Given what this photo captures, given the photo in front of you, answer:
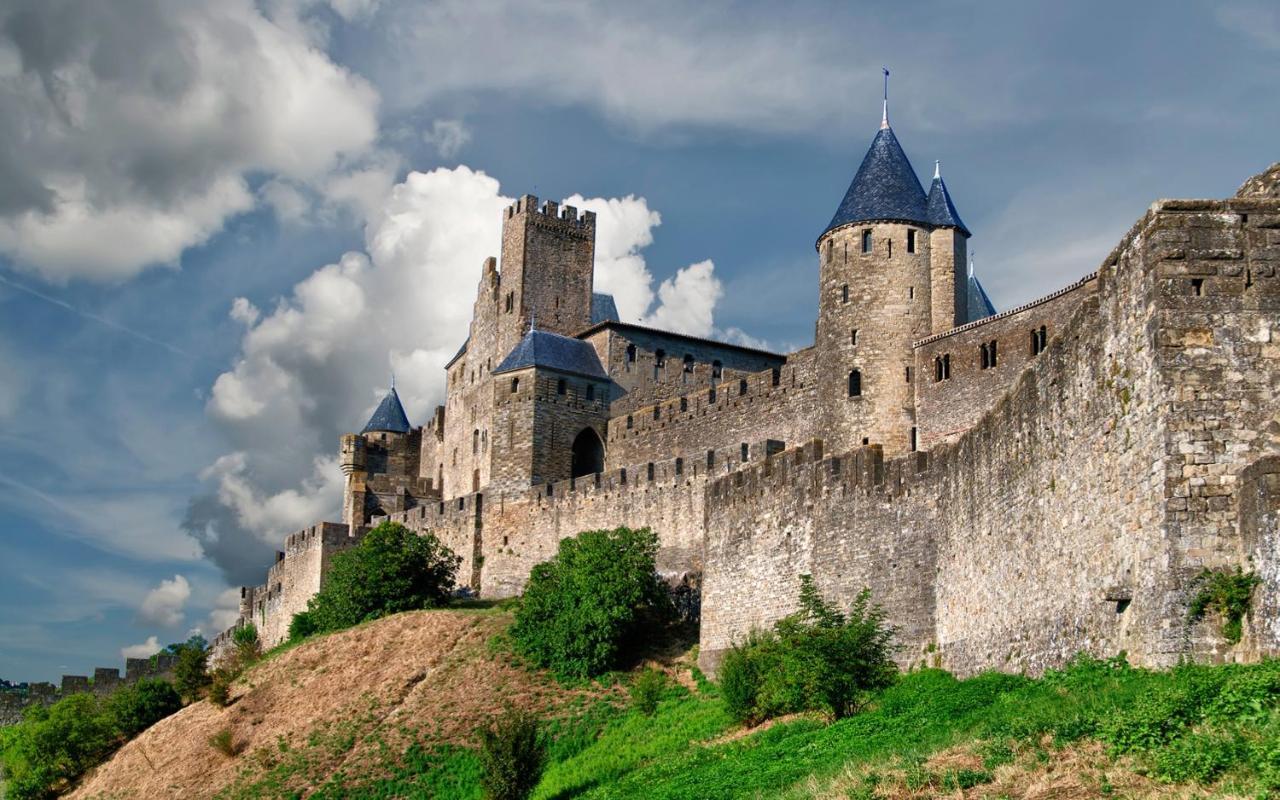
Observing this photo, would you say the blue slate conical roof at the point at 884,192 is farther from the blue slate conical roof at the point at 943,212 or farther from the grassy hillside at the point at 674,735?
the grassy hillside at the point at 674,735

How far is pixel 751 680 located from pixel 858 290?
1998cm

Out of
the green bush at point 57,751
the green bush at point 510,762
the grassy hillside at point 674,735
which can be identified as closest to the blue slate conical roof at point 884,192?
the grassy hillside at point 674,735

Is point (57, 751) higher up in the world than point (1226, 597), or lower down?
lower down

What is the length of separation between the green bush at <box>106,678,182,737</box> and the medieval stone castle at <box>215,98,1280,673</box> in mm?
10569

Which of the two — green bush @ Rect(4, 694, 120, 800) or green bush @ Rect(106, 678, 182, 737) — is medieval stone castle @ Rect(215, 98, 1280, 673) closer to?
green bush @ Rect(106, 678, 182, 737)

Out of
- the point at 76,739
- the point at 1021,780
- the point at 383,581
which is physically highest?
the point at 383,581

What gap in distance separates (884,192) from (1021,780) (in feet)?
110

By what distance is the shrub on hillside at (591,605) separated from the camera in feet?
125

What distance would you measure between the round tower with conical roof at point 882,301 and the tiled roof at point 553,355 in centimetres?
1780

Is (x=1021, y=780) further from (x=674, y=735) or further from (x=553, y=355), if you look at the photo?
(x=553, y=355)

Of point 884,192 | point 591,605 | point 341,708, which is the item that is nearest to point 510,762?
point 591,605

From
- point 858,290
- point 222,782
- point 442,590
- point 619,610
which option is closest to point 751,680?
point 619,610

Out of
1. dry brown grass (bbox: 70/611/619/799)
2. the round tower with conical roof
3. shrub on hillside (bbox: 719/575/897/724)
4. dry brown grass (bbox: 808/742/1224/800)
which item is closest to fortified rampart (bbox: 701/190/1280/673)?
shrub on hillside (bbox: 719/575/897/724)

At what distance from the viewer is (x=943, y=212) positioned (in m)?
45.1
